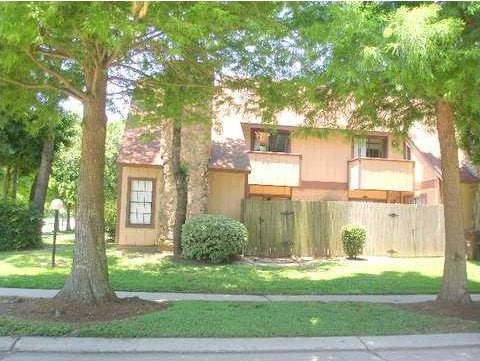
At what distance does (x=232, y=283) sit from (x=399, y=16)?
7.52m

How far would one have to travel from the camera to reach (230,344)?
743 centimetres

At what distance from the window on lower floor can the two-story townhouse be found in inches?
1.4

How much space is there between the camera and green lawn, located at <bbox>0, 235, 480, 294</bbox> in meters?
11.8

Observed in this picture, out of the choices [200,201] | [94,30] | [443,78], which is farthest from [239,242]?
[94,30]

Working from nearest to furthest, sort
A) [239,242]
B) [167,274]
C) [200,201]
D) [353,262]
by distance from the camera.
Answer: [167,274] → [239,242] → [353,262] → [200,201]

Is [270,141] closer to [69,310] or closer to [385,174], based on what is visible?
[385,174]

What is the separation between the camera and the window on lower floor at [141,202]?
1977cm

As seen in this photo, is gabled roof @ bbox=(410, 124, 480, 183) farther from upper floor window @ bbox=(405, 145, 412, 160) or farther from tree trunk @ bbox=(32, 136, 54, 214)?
tree trunk @ bbox=(32, 136, 54, 214)

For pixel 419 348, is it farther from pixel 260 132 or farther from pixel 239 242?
pixel 260 132

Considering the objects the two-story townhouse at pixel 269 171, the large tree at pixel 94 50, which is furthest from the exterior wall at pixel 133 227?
the large tree at pixel 94 50

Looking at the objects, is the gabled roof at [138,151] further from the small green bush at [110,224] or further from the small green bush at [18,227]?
the small green bush at [110,224]

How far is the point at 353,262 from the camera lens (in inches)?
711

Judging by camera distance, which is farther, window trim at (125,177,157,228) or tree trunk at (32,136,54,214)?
tree trunk at (32,136,54,214)

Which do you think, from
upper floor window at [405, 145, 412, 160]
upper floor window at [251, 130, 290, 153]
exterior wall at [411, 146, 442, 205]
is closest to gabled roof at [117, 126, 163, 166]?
upper floor window at [251, 130, 290, 153]
